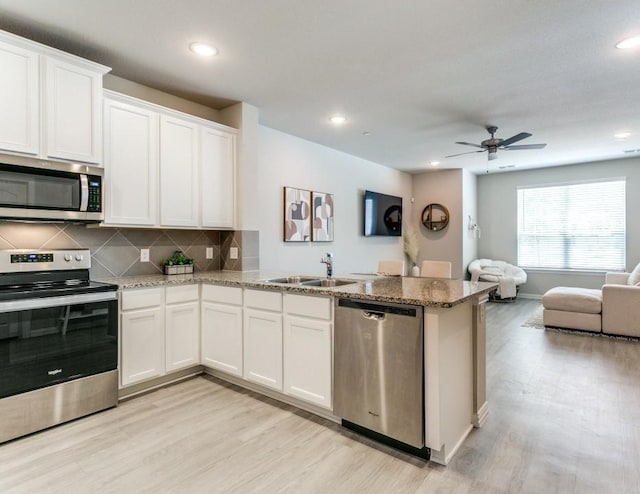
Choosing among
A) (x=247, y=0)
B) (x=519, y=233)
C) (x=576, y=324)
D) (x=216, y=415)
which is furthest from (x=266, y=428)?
(x=519, y=233)

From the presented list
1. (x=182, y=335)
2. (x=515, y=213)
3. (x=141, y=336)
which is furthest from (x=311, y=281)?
(x=515, y=213)

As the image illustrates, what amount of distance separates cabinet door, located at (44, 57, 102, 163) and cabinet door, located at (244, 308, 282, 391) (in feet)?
5.47

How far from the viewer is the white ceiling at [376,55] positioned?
2223mm

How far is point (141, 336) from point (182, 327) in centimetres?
35

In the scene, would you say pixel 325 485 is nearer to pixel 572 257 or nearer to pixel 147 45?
pixel 147 45

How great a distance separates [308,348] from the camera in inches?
98.3

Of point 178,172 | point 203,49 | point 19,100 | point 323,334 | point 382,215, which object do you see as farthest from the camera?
point 382,215

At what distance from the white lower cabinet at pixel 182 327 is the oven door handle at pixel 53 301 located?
0.49m

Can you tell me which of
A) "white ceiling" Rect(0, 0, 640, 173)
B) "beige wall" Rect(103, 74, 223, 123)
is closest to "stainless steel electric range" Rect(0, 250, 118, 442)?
"beige wall" Rect(103, 74, 223, 123)

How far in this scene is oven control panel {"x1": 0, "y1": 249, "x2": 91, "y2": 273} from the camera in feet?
7.81

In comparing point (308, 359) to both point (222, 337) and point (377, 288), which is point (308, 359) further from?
point (222, 337)

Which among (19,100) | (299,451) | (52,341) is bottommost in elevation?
(299,451)

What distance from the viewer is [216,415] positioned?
2.55m

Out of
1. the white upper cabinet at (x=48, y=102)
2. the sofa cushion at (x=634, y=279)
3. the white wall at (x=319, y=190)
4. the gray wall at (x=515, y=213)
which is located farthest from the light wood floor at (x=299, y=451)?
the gray wall at (x=515, y=213)
